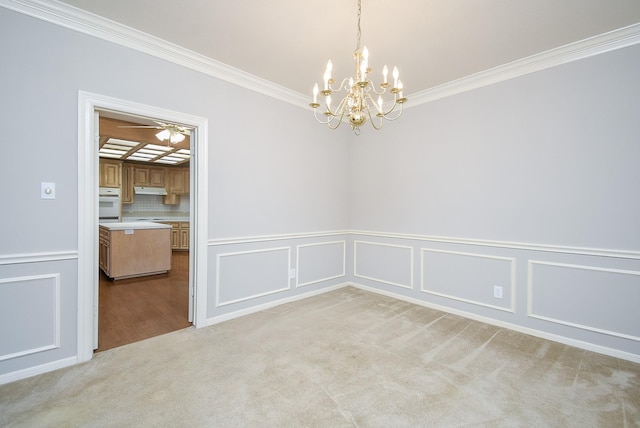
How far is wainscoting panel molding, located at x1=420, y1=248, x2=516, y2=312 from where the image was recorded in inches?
125

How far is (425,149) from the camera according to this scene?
382 cm

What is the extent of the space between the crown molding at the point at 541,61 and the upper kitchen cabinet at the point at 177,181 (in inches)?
267

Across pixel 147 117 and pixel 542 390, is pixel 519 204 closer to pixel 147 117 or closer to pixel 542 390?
pixel 542 390

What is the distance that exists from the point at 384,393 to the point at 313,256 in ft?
7.75

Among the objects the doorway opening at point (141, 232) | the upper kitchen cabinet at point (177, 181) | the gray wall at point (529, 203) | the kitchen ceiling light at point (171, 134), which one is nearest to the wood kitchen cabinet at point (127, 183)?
the doorway opening at point (141, 232)

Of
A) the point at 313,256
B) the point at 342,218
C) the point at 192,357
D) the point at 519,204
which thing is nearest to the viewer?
the point at 192,357

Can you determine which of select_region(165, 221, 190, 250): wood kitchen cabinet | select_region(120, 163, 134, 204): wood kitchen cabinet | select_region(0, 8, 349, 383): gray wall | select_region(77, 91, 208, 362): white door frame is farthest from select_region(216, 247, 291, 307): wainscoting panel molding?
select_region(120, 163, 134, 204): wood kitchen cabinet

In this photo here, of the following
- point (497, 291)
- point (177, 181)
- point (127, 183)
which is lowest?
point (497, 291)

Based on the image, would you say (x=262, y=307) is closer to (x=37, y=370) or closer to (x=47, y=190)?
(x=37, y=370)

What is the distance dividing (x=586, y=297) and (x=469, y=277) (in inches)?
39.9

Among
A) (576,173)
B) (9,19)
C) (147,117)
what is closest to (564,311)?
(576,173)

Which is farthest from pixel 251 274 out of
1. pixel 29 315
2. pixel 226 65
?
pixel 226 65

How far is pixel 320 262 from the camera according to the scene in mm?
4340

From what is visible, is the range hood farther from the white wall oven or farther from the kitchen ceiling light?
the kitchen ceiling light
